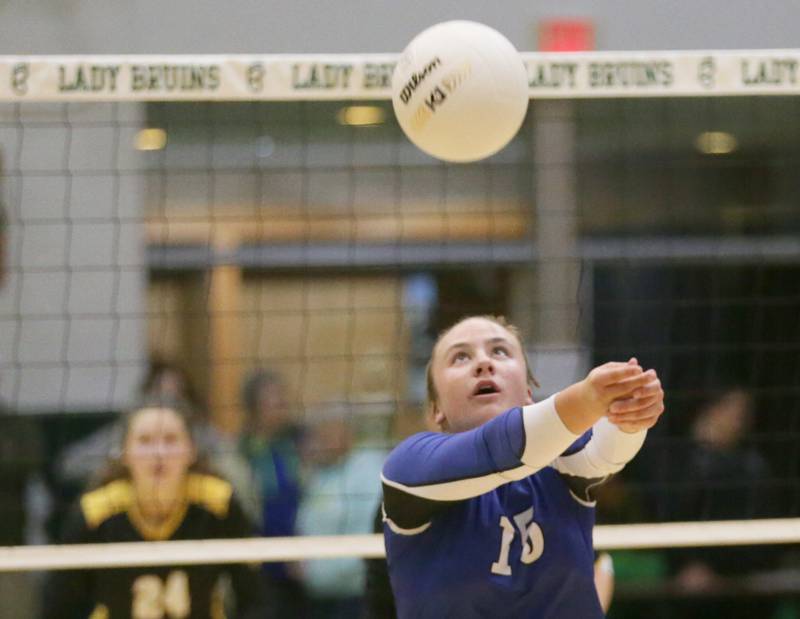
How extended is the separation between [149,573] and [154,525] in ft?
0.63

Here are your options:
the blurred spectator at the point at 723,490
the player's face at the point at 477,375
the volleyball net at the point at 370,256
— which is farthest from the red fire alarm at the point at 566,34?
the player's face at the point at 477,375

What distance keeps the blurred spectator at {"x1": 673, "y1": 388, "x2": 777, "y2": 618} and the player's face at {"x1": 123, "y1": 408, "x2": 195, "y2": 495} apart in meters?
2.59

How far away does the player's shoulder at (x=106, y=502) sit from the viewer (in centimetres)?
521

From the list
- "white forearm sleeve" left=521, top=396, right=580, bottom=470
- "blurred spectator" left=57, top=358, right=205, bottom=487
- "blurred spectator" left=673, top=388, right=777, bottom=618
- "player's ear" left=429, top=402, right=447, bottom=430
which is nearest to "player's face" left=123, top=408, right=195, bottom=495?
"blurred spectator" left=57, top=358, right=205, bottom=487

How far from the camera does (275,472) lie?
6.73m

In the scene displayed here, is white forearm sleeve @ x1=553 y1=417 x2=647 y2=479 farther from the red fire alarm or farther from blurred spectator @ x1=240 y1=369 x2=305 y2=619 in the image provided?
the red fire alarm

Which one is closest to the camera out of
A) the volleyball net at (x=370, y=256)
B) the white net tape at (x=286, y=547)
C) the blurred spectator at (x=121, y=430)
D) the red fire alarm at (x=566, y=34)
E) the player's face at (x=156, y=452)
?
the white net tape at (x=286, y=547)

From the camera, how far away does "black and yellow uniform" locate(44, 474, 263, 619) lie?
202 inches

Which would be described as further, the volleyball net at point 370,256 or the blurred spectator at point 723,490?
the volleyball net at point 370,256

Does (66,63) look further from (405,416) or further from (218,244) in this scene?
(218,244)

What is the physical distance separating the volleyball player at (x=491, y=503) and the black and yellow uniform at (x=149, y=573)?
2.11 meters

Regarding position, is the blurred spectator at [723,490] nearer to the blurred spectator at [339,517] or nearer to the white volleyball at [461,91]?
the blurred spectator at [339,517]

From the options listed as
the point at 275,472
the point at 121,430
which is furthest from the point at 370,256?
the point at 121,430

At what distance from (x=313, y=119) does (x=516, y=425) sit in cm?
587
